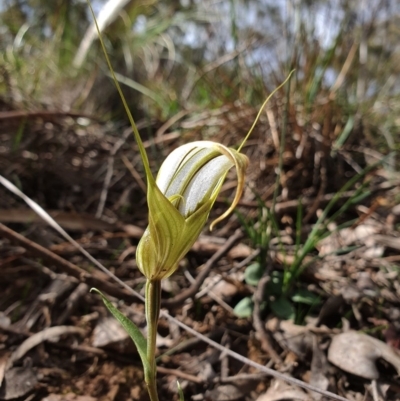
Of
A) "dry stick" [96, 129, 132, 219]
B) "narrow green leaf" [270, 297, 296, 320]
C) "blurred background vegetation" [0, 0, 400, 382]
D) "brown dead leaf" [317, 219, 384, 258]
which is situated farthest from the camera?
"dry stick" [96, 129, 132, 219]

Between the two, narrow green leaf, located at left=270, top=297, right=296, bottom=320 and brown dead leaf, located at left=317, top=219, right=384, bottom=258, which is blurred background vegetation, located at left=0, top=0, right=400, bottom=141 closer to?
brown dead leaf, located at left=317, top=219, right=384, bottom=258

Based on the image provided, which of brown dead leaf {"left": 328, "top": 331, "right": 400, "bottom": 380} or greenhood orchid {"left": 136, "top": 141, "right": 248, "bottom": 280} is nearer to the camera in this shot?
greenhood orchid {"left": 136, "top": 141, "right": 248, "bottom": 280}

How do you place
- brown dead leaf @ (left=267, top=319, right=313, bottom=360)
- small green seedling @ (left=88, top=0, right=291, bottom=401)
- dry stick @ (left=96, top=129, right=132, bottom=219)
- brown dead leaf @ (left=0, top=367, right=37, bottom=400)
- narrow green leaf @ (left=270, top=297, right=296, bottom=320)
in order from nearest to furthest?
1. small green seedling @ (left=88, top=0, right=291, bottom=401)
2. brown dead leaf @ (left=0, top=367, right=37, bottom=400)
3. brown dead leaf @ (left=267, top=319, right=313, bottom=360)
4. narrow green leaf @ (left=270, top=297, right=296, bottom=320)
5. dry stick @ (left=96, top=129, right=132, bottom=219)

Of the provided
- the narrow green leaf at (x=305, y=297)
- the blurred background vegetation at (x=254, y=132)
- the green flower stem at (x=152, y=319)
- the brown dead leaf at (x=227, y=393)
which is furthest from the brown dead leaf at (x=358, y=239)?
the green flower stem at (x=152, y=319)

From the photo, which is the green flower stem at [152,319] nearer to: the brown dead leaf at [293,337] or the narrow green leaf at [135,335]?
the narrow green leaf at [135,335]

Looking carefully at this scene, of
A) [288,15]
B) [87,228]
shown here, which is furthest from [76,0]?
[87,228]

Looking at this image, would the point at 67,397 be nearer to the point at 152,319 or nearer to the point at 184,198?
the point at 152,319

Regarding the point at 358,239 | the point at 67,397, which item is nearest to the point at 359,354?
the point at 358,239

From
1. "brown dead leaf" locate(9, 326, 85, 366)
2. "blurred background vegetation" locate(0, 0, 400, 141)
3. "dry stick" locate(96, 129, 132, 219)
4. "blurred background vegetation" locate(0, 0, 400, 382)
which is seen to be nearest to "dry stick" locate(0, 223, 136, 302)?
"brown dead leaf" locate(9, 326, 85, 366)
